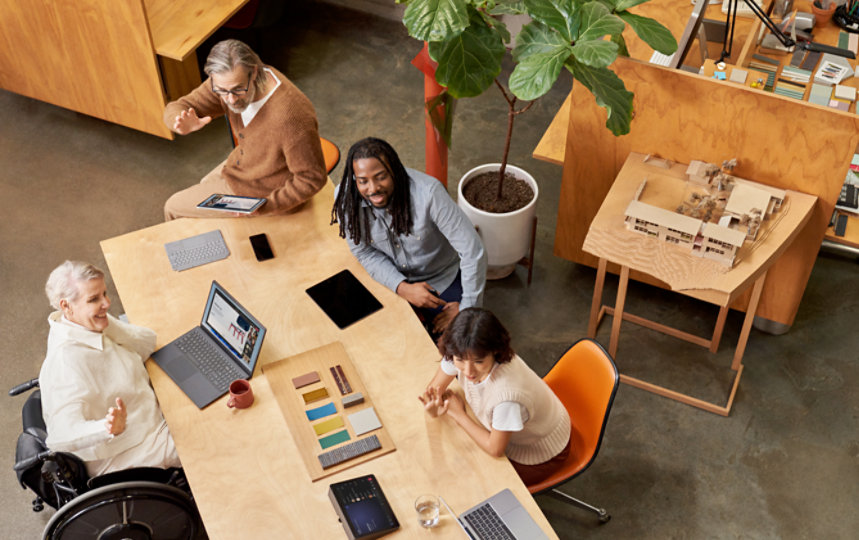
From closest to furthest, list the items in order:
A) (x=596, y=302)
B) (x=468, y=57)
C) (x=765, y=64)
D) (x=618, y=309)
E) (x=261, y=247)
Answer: (x=468, y=57) < (x=261, y=247) < (x=618, y=309) < (x=596, y=302) < (x=765, y=64)

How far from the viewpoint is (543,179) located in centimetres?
510

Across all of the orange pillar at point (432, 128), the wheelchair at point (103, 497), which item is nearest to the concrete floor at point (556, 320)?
the orange pillar at point (432, 128)

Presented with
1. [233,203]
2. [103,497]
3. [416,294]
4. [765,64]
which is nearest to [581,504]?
[416,294]

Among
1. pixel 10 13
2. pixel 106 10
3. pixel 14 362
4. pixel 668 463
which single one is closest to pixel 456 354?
pixel 668 463

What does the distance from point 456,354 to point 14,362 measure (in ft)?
8.52

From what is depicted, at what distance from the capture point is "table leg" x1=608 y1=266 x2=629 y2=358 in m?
3.64

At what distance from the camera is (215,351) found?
3139 millimetres

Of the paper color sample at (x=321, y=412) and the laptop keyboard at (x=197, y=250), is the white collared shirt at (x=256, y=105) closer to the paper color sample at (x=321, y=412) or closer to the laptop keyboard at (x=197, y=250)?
the laptop keyboard at (x=197, y=250)

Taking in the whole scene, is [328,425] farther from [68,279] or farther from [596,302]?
[596,302]

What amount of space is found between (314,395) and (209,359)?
1.49 feet

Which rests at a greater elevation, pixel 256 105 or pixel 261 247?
pixel 256 105

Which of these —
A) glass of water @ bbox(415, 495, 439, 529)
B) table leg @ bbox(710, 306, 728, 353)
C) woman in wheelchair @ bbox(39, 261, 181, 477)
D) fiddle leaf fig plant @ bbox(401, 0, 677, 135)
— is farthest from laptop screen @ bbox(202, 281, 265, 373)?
table leg @ bbox(710, 306, 728, 353)

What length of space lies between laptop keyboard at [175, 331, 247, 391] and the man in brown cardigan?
0.73 meters

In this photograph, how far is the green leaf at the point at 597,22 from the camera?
3.15 m
